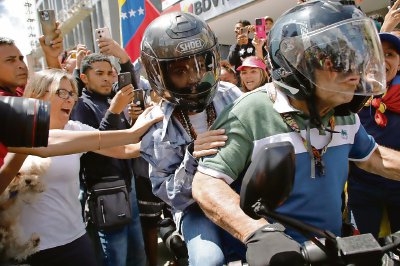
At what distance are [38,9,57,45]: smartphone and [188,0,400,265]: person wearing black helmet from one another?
242 cm

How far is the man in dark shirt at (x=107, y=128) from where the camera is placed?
297 cm

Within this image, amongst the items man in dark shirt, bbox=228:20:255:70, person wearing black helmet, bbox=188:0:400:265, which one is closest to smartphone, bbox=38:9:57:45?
person wearing black helmet, bbox=188:0:400:265

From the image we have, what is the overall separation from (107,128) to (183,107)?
0.94 meters

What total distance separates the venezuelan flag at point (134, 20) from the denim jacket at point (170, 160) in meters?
3.24

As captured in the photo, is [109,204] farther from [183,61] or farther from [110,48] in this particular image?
[183,61]

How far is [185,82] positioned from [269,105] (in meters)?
0.64

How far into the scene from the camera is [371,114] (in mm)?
2945

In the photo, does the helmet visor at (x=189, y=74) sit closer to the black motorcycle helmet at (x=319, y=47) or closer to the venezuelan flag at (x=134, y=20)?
the black motorcycle helmet at (x=319, y=47)

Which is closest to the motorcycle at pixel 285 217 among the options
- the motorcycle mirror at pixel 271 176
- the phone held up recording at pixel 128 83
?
Result: the motorcycle mirror at pixel 271 176

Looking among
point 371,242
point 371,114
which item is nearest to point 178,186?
point 371,242

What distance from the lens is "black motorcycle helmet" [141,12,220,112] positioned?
2.17m

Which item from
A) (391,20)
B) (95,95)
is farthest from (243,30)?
(95,95)

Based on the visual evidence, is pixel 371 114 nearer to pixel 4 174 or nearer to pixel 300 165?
pixel 300 165

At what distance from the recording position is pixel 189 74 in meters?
2.22
